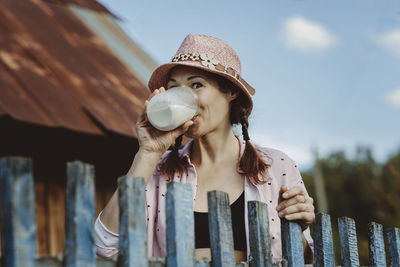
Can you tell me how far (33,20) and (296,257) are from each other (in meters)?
4.82

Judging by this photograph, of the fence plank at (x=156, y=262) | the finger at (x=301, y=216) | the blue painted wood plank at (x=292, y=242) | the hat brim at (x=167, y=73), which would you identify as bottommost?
the fence plank at (x=156, y=262)

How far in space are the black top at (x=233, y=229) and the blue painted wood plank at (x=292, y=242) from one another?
218mm

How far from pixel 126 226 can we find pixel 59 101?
351 centimetres

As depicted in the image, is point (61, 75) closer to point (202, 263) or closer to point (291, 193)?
point (291, 193)

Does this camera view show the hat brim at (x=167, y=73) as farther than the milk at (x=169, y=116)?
Yes

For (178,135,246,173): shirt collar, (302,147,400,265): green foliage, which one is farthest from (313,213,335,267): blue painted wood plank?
(302,147,400,265): green foliage

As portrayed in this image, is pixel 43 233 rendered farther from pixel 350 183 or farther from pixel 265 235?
pixel 350 183

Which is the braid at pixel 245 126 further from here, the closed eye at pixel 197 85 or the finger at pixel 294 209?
the finger at pixel 294 209

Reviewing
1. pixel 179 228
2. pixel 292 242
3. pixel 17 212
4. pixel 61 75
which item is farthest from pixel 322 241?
pixel 61 75

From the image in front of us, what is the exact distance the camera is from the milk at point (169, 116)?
2.71m

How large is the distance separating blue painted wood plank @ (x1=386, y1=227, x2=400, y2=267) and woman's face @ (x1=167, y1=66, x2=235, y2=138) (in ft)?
3.64

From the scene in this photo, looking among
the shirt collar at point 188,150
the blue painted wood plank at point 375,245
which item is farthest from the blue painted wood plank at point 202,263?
the blue painted wood plank at point 375,245

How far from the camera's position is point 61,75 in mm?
5684

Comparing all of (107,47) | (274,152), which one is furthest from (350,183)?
(274,152)
